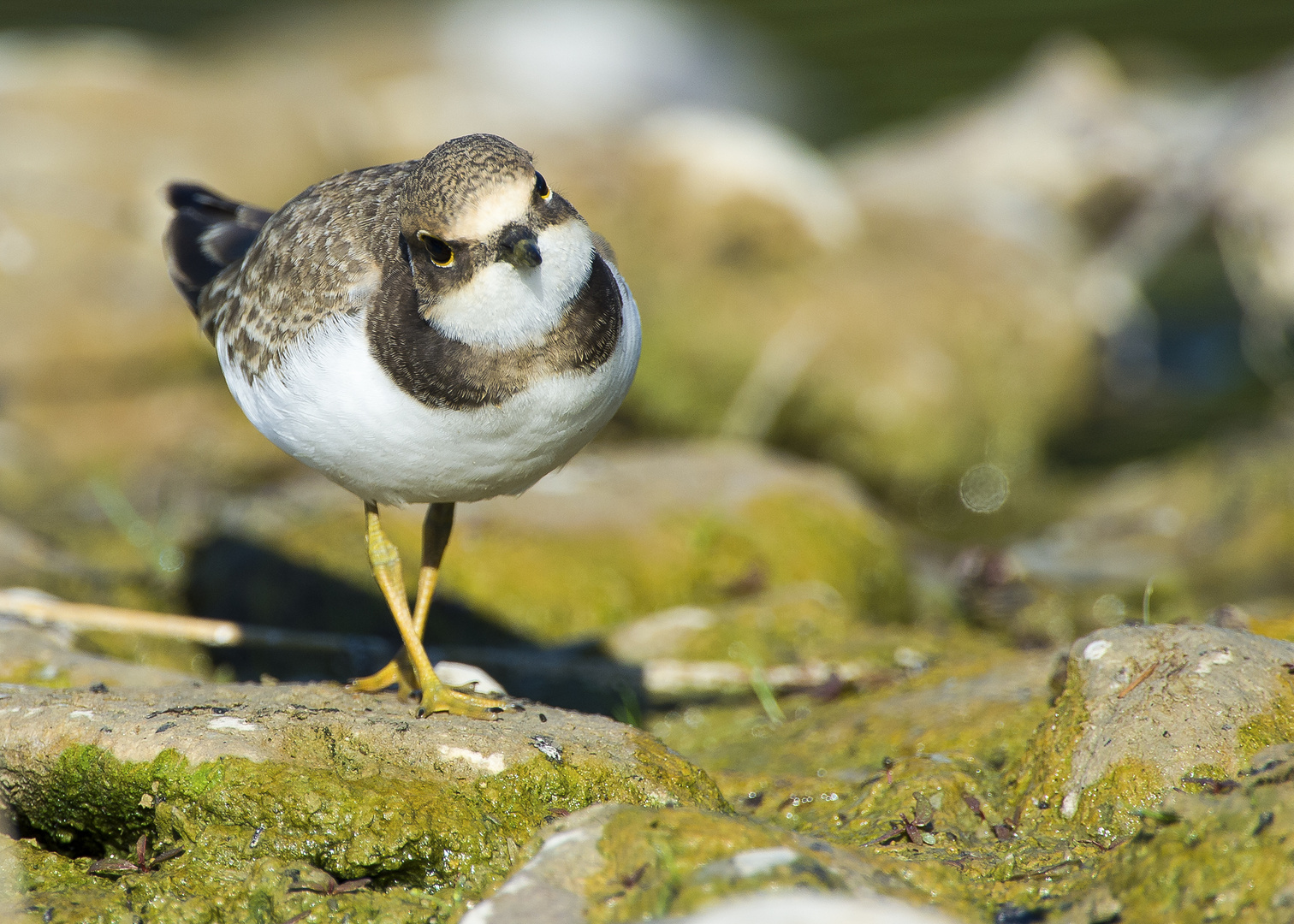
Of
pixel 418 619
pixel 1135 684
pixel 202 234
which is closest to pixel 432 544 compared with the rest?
pixel 418 619

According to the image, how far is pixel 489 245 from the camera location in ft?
13.8

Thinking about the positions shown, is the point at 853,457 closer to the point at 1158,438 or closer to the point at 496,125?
the point at 1158,438

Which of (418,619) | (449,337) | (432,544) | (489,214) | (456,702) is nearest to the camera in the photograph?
(489,214)

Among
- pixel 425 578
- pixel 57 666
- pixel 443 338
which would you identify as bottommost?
pixel 57 666

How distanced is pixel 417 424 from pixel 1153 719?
270cm

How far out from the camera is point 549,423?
4438 millimetres

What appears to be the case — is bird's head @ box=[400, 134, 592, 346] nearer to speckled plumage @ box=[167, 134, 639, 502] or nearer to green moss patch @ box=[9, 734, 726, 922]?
speckled plumage @ box=[167, 134, 639, 502]

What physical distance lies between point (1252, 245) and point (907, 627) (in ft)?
28.2

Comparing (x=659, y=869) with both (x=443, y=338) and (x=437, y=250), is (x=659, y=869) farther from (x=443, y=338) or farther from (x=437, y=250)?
(x=437, y=250)

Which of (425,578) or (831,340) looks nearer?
(425,578)

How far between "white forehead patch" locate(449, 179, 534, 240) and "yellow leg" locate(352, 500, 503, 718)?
156 centimetres

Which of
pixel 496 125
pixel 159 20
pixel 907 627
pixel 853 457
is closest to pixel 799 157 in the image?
pixel 853 457

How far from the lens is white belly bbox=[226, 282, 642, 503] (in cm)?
435

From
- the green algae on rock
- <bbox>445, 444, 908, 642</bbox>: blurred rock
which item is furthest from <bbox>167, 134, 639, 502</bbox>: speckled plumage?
<bbox>445, 444, 908, 642</bbox>: blurred rock
